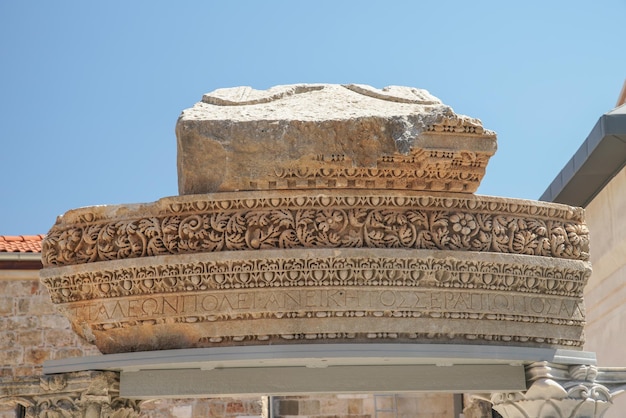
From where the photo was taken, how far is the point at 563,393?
4176 mm

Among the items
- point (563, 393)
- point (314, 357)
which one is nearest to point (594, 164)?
point (563, 393)

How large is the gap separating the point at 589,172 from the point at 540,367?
5523 millimetres

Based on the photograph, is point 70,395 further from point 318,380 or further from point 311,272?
point 311,272

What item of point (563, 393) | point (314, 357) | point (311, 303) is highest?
point (311, 303)

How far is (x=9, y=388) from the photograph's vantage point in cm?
429

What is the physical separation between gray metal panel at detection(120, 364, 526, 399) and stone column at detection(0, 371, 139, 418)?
75 mm

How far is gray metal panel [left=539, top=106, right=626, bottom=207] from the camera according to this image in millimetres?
8461

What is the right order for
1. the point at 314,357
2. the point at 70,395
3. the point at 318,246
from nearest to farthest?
the point at 314,357, the point at 318,246, the point at 70,395

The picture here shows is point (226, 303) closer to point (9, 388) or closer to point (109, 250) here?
point (109, 250)

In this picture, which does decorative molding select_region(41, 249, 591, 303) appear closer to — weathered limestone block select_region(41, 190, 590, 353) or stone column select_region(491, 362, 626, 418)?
weathered limestone block select_region(41, 190, 590, 353)

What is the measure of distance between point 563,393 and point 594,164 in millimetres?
5397

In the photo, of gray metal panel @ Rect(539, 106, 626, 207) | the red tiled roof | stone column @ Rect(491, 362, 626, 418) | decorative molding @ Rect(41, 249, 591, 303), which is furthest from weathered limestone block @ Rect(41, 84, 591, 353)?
the red tiled roof

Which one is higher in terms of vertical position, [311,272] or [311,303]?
[311,272]

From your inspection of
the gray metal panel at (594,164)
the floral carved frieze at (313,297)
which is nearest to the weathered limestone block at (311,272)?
the floral carved frieze at (313,297)
